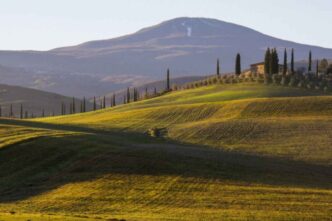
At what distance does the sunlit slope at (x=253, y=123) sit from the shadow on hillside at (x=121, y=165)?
616 centimetres

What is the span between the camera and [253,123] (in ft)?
270

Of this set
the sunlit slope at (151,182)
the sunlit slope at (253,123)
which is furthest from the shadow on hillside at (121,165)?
the sunlit slope at (253,123)

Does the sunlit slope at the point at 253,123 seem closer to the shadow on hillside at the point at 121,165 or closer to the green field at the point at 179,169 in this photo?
the green field at the point at 179,169

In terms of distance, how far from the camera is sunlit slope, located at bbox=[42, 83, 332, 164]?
70500mm

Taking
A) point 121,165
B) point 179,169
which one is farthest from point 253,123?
point 121,165

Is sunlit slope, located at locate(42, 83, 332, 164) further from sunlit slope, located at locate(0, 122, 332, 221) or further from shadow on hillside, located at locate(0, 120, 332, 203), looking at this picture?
shadow on hillside, located at locate(0, 120, 332, 203)

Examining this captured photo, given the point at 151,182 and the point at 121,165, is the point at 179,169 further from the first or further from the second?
the point at 151,182

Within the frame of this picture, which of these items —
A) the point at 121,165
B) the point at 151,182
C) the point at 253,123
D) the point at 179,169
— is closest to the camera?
the point at 151,182

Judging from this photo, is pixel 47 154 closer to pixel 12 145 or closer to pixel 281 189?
pixel 12 145

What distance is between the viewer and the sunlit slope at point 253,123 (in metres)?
70.5

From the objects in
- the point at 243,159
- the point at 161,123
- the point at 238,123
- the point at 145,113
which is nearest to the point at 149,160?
the point at 243,159

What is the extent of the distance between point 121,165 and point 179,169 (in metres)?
4.66

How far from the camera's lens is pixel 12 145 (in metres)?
62.2

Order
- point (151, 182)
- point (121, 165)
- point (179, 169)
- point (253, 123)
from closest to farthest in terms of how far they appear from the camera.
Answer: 1. point (151, 182)
2. point (179, 169)
3. point (121, 165)
4. point (253, 123)
